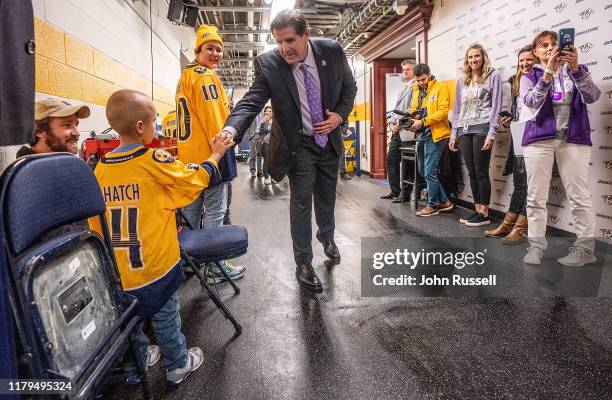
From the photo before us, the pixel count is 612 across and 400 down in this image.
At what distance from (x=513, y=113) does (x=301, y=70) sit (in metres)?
2.28

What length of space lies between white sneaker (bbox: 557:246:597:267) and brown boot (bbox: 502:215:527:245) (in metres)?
0.53

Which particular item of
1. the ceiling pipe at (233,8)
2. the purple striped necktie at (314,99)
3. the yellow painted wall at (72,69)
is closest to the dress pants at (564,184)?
the purple striped necktie at (314,99)

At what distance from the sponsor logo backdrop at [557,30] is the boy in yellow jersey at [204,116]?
2.62m

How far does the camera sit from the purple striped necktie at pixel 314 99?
2.29 meters

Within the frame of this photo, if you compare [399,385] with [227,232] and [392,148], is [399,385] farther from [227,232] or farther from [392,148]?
[392,148]

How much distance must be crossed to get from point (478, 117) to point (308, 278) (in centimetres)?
242

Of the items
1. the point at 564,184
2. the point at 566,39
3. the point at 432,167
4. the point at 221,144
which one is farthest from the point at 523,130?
the point at 221,144

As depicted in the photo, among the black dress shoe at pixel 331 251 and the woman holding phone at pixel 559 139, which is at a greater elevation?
the woman holding phone at pixel 559 139

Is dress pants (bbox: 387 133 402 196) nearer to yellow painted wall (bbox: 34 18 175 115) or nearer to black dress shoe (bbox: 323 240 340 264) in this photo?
black dress shoe (bbox: 323 240 340 264)

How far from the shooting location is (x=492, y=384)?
1.40 meters

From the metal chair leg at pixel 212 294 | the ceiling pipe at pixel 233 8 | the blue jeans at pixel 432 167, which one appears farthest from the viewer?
the ceiling pipe at pixel 233 8

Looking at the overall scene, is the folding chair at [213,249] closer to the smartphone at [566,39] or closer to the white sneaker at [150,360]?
the white sneaker at [150,360]

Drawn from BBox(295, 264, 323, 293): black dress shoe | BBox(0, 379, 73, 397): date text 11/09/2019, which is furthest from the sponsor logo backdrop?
BBox(0, 379, 73, 397): date text 11/09/2019

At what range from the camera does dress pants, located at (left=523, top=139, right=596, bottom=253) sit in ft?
8.32
